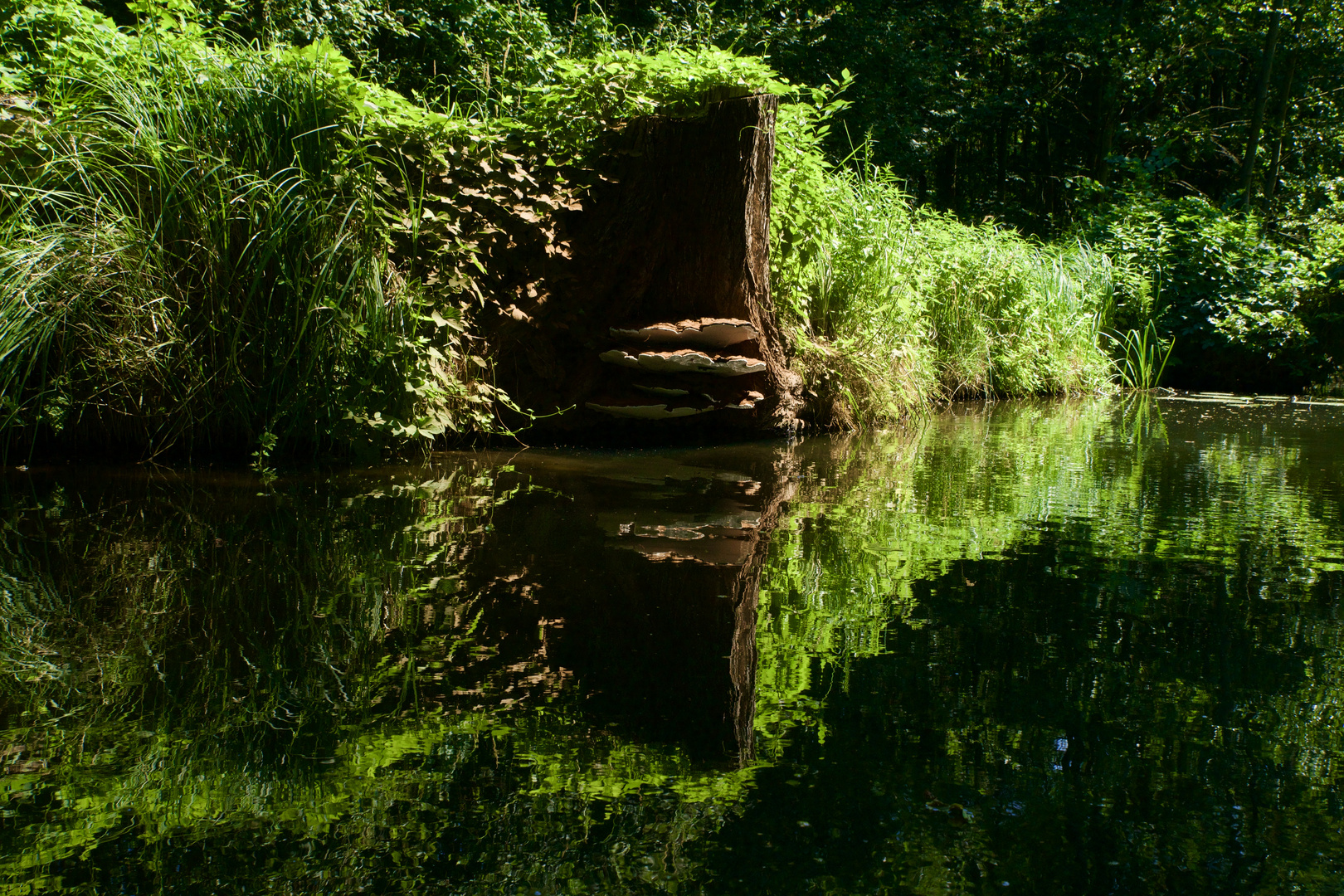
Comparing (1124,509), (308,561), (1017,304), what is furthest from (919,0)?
(308,561)

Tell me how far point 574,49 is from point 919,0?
12.2 metres

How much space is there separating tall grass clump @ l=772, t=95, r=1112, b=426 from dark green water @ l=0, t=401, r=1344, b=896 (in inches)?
121

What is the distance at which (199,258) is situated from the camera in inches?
178

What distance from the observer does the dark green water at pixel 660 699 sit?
1327 millimetres

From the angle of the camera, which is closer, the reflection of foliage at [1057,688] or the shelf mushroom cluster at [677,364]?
the reflection of foliage at [1057,688]

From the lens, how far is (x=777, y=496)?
4109mm

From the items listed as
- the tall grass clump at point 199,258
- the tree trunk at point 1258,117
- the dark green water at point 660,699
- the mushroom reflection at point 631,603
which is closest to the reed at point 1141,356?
the tree trunk at point 1258,117

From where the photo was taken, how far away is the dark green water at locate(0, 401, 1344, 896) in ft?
4.35

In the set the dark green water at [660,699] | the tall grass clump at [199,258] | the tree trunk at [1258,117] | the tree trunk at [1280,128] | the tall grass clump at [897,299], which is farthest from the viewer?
the tree trunk at [1280,128]

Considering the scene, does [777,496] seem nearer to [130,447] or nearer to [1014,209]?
[130,447]

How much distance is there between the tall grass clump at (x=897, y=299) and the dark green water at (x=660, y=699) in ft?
10.1

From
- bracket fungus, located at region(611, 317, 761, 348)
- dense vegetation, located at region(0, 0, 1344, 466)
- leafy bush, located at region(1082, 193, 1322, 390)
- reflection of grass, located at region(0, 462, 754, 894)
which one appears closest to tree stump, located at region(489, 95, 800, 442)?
bracket fungus, located at region(611, 317, 761, 348)

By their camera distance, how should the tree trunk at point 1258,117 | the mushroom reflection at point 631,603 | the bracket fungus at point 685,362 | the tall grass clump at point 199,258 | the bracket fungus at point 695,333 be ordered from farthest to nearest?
1. the tree trunk at point 1258,117
2. the bracket fungus at point 695,333
3. the bracket fungus at point 685,362
4. the tall grass clump at point 199,258
5. the mushroom reflection at point 631,603

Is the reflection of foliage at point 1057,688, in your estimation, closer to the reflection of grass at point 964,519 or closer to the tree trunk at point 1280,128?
the reflection of grass at point 964,519
